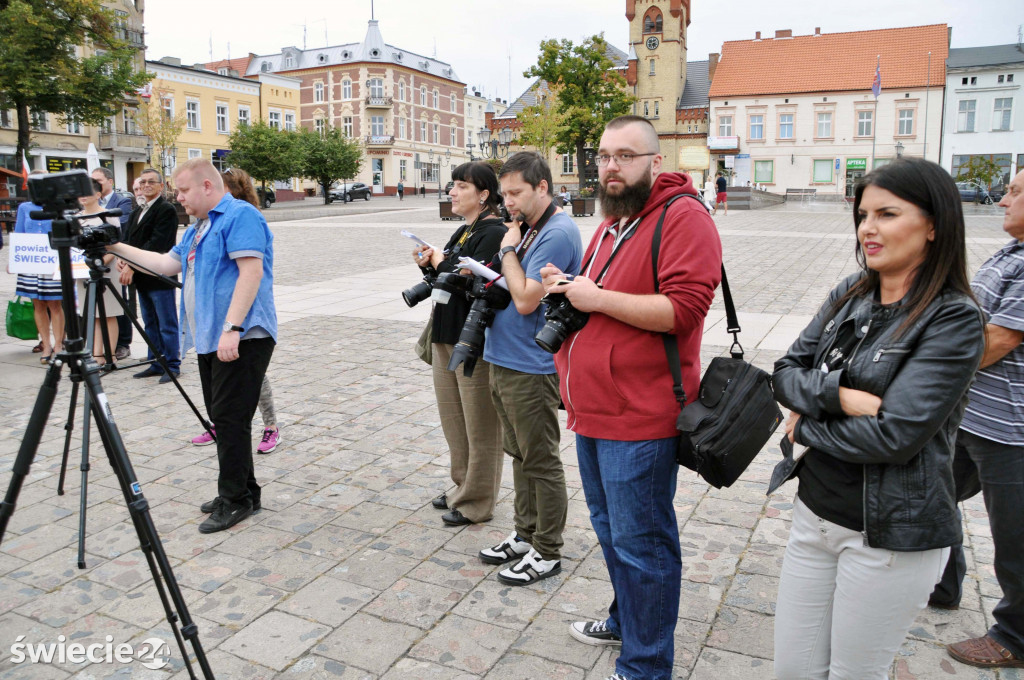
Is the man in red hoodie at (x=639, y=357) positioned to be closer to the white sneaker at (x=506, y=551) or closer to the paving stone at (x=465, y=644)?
the paving stone at (x=465, y=644)

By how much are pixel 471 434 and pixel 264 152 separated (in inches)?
1770

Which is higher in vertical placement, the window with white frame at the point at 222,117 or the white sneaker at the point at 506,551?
the window with white frame at the point at 222,117

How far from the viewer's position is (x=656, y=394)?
98.9 inches

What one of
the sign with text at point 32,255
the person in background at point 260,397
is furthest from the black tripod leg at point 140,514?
the sign with text at point 32,255

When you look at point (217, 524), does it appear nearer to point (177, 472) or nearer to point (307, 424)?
point (177, 472)

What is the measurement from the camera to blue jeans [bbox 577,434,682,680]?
2.55 metres

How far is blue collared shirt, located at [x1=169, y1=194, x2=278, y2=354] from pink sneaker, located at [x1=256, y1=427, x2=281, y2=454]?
141 cm

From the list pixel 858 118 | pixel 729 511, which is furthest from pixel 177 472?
pixel 858 118

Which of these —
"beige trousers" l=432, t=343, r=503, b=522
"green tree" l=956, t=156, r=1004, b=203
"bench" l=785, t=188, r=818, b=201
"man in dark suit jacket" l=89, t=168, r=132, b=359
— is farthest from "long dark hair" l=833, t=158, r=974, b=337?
"bench" l=785, t=188, r=818, b=201

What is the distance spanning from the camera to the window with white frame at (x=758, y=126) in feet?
202

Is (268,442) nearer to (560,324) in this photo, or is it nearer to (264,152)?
(560,324)

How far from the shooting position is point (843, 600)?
206 centimetres

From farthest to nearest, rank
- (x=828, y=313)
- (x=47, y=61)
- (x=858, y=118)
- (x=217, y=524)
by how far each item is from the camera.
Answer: (x=858, y=118), (x=47, y=61), (x=217, y=524), (x=828, y=313)

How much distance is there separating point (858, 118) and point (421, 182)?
42857 millimetres
